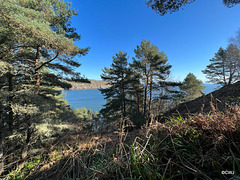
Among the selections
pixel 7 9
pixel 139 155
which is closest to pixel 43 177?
pixel 139 155

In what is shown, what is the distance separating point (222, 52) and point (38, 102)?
1011 inches

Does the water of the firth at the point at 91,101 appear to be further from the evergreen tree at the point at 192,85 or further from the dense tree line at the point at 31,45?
the dense tree line at the point at 31,45

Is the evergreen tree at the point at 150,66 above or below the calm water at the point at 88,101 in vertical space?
above

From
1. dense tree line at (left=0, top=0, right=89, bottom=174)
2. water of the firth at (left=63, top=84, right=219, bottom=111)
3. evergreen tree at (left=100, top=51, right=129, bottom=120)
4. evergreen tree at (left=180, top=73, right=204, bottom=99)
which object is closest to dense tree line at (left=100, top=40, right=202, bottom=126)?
evergreen tree at (left=100, top=51, right=129, bottom=120)

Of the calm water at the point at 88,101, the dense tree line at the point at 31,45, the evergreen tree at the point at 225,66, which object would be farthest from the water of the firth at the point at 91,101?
the dense tree line at the point at 31,45

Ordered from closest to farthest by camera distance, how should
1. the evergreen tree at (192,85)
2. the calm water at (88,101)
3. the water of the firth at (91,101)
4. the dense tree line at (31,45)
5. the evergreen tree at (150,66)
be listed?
the dense tree line at (31,45)
the evergreen tree at (150,66)
the evergreen tree at (192,85)
the water of the firth at (91,101)
the calm water at (88,101)

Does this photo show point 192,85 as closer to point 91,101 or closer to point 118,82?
point 118,82

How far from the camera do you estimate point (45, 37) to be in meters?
3.80

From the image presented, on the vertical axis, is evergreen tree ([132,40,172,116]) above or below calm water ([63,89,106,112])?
above

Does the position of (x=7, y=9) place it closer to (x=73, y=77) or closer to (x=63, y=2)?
(x=63, y=2)

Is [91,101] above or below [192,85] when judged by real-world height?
below

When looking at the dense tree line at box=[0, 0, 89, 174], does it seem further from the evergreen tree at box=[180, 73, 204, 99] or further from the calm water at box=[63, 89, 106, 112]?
the calm water at box=[63, 89, 106, 112]

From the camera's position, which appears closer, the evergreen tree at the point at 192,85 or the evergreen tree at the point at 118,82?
the evergreen tree at the point at 118,82

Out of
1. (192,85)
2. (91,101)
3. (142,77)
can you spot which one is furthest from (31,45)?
(91,101)
